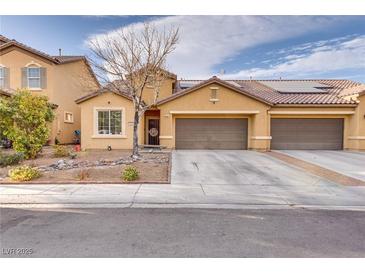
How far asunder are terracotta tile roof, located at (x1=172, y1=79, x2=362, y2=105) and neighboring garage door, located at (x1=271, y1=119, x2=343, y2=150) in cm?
135

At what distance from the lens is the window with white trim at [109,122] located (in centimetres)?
1642

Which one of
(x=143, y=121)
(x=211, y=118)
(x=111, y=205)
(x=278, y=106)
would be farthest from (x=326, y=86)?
(x=111, y=205)

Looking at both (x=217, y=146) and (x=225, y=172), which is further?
(x=217, y=146)

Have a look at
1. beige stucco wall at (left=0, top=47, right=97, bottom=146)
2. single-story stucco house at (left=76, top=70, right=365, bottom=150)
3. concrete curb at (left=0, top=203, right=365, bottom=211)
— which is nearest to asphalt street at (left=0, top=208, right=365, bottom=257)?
concrete curb at (left=0, top=203, right=365, bottom=211)

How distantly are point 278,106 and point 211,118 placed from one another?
4.78 meters

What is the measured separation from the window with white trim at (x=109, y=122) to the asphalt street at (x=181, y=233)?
11285 millimetres

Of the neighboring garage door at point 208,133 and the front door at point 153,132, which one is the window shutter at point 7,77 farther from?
the neighboring garage door at point 208,133

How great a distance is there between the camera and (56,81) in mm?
18719

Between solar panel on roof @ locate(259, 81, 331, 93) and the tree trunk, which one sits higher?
solar panel on roof @ locate(259, 81, 331, 93)

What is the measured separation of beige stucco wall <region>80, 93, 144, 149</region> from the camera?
53.5 ft

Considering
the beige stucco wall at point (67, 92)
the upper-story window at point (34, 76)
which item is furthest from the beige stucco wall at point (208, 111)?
the upper-story window at point (34, 76)

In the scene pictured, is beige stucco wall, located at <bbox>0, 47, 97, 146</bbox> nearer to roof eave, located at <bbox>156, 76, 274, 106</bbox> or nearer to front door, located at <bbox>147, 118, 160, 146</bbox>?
front door, located at <bbox>147, 118, 160, 146</bbox>

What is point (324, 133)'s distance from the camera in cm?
1672

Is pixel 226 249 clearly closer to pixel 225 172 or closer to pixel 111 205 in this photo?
pixel 111 205
